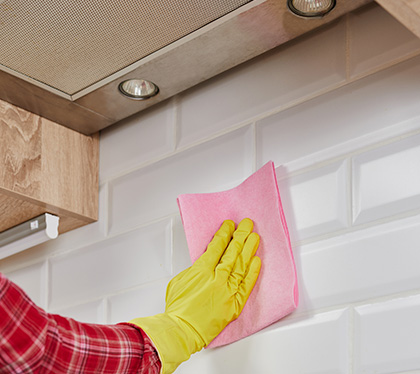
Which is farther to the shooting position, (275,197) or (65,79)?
(65,79)

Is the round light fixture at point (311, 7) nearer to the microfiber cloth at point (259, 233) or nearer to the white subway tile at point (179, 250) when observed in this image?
the microfiber cloth at point (259, 233)

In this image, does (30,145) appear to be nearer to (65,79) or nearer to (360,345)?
(65,79)

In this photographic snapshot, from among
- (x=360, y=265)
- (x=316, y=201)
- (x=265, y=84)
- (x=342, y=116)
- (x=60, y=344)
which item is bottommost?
(x=60, y=344)

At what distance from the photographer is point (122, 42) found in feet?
3.37

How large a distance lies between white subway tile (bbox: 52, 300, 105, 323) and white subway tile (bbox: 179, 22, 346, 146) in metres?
0.32

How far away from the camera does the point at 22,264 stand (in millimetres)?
1430

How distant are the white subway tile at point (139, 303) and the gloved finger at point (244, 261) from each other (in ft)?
0.58

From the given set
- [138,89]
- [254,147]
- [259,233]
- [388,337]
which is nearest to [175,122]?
[138,89]

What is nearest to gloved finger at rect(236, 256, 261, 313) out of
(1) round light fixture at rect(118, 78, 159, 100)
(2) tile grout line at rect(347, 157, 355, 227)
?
(2) tile grout line at rect(347, 157, 355, 227)

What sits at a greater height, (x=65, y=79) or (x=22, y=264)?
(x=65, y=79)

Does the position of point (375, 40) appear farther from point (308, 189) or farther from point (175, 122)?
point (175, 122)

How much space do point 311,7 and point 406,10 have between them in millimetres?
233

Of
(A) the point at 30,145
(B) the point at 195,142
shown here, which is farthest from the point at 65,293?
(B) the point at 195,142

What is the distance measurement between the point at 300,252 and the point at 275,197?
0.27 feet
